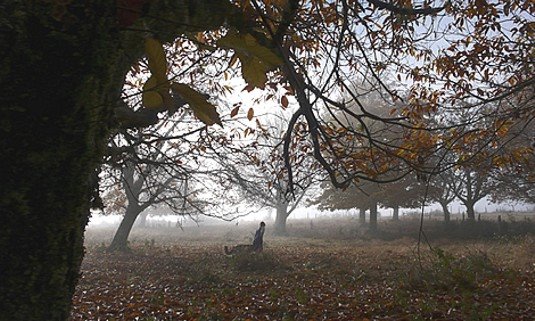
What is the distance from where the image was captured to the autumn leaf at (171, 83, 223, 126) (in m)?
0.56

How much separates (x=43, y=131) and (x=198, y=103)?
0.35m

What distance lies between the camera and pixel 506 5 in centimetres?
380

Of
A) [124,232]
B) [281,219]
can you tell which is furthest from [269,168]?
[281,219]

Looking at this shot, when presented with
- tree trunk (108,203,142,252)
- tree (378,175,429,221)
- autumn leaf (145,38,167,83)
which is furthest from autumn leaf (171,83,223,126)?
tree (378,175,429,221)

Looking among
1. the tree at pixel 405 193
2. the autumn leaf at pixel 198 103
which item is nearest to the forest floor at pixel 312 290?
the autumn leaf at pixel 198 103

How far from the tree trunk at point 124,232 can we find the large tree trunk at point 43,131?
1518 cm

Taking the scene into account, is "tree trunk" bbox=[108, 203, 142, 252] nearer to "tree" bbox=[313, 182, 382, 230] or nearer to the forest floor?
the forest floor

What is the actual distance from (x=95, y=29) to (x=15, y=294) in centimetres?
60

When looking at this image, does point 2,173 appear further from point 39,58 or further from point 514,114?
point 514,114

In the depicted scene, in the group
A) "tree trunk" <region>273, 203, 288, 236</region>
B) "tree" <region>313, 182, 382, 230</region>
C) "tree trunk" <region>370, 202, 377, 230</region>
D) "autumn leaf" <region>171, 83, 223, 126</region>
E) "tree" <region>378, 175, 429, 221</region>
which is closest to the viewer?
"autumn leaf" <region>171, 83, 223, 126</region>

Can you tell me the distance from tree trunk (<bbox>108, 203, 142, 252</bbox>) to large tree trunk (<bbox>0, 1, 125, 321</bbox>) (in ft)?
49.8

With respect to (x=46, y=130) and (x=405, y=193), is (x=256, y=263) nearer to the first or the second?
(x=46, y=130)

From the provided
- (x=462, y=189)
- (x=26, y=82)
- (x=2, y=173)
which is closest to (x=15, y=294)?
(x=2, y=173)

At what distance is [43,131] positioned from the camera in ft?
2.19
